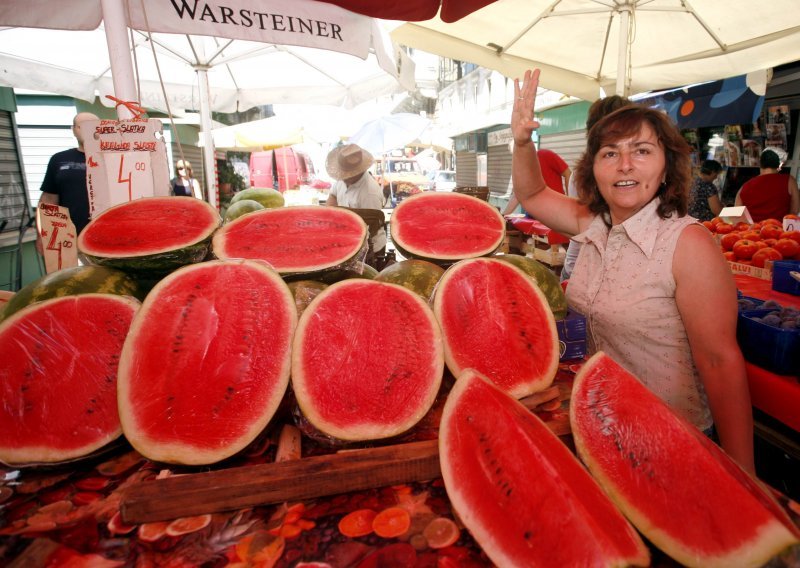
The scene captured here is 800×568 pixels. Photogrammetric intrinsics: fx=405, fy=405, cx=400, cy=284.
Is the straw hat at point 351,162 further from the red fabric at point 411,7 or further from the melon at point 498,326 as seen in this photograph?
the melon at point 498,326

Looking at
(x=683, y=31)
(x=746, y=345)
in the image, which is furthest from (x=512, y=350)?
(x=683, y=31)

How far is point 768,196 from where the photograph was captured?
5.18 metres

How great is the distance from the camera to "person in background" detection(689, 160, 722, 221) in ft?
19.4

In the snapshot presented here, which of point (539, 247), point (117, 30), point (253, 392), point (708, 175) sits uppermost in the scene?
point (117, 30)

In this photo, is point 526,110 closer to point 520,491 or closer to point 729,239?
point 520,491

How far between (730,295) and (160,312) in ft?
6.10

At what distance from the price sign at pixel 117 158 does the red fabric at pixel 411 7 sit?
152 centimetres

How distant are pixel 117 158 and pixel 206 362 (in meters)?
1.32

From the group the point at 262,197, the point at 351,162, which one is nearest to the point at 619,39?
the point at 351,162

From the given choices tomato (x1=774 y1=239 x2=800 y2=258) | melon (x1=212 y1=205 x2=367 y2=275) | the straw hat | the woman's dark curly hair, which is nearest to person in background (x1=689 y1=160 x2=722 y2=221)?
tomato (x1=774 y1=239 x2=800 y2=258)

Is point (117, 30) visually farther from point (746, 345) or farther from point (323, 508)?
point (746, 345)

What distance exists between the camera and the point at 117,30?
6.13 feet

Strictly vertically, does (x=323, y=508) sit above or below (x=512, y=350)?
below

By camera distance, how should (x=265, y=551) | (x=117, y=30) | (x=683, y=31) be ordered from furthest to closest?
(x=683, y=31)
(x=117, y=30)
(x=265, y=551)
